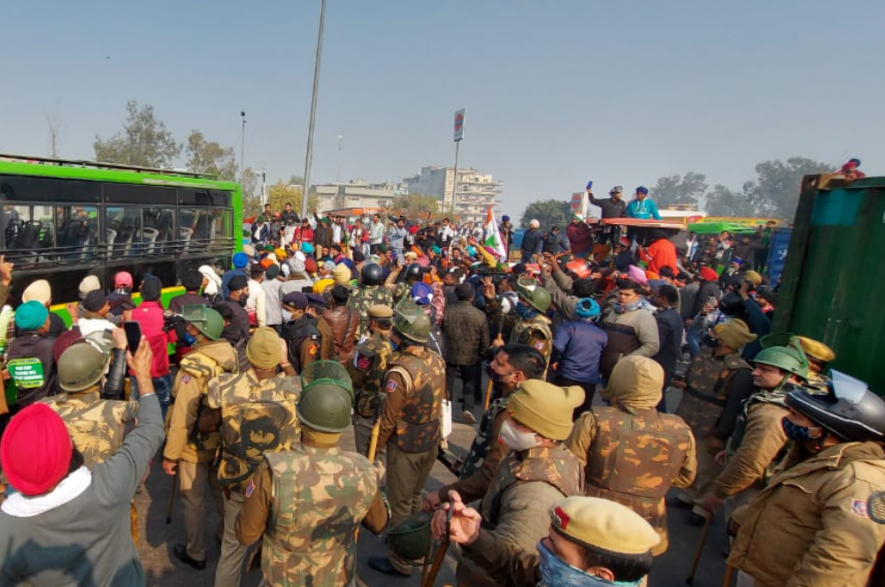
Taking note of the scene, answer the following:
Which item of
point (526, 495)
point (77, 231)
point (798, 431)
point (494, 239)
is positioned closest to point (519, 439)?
point (526, 495)

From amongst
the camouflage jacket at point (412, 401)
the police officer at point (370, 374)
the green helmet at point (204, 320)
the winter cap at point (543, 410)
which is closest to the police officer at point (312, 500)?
the winter cap at point (543, 410)

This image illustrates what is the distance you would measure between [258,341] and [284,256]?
7.54 meters

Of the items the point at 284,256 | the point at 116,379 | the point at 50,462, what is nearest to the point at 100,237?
the point at 284,256

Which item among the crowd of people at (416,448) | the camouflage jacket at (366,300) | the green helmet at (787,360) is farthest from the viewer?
the camouflage jacket at (366,300)

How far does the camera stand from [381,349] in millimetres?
5234

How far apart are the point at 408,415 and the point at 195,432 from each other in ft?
5.27

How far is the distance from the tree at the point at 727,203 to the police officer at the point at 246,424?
526 feet

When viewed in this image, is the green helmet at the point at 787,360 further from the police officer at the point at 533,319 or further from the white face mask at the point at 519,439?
the white face mask at the point at 519,439

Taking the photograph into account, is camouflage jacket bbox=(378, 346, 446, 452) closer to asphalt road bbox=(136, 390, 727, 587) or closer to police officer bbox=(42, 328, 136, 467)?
asphalt road bbox=(136, 390, 727, 587)

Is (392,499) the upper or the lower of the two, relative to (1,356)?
lower

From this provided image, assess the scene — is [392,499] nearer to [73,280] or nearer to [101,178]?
[73,280]

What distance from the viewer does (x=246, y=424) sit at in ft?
11.4

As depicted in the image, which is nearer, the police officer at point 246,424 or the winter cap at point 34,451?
the winter cap at point 34,451

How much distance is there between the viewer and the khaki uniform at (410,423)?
162 inches
